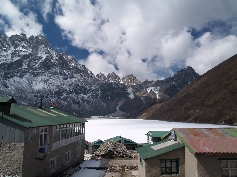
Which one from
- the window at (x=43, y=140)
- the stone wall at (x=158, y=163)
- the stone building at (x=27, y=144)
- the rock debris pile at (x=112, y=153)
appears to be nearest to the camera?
the stone wall at (x=158, y=163)

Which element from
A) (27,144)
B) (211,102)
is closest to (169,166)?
(27,144)

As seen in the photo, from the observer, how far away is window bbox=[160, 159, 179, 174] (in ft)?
Result: 57.9

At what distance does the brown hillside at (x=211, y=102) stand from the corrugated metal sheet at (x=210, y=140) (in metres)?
85.8

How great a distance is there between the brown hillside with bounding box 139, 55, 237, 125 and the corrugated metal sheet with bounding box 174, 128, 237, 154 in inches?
3377

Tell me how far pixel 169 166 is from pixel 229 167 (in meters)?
4.09

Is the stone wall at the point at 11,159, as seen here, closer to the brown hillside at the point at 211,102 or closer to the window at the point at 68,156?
the window at the point at 68,156

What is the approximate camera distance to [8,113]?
18.8 m

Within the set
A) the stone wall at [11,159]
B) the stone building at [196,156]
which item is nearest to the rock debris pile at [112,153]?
the stone building at [196,156]

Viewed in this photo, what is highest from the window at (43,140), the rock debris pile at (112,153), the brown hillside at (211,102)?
the brown hillside at (211,102)

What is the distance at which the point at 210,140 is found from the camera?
17.1 m

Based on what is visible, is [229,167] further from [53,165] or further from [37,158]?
[53,165]

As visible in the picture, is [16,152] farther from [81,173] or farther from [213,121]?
[213,121]

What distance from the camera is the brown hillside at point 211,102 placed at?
107250mm

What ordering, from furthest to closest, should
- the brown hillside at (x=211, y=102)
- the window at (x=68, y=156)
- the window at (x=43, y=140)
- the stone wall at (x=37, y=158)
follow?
1. the brown hillside at (x=211, y=102)
2. the window at (x=68, y=156)
3. the window at (x=43, y=140)
4. the stone wall at (x=37, y=158)
